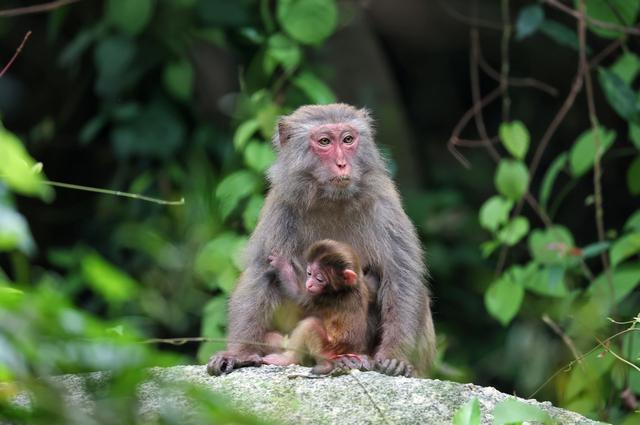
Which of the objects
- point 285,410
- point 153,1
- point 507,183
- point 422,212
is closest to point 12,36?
point 153,1

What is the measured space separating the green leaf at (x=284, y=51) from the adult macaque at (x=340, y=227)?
5.97 feet

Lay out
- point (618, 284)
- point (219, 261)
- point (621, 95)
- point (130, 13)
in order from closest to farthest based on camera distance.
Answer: point (618, 284)
point (219, 261)
point (621, 95)
point (130, 13)

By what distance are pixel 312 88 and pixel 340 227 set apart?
7.69ft

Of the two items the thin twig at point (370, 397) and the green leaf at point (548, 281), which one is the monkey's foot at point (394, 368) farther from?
the green leaf at point (548, 281)

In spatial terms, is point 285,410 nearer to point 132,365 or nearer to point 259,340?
point 259,340

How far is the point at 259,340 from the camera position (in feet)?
18.7

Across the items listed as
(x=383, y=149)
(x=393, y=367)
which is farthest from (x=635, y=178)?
(x=393, y=367)

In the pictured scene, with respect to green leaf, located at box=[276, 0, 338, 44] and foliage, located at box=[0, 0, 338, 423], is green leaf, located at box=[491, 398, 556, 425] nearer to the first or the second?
foliage, located at box=[0, 0, 338, 423]

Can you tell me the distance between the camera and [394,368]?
5316 mm

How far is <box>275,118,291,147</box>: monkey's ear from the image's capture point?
6184mm

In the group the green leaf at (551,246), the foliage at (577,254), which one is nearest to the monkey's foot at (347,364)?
the foliage at (577,254)

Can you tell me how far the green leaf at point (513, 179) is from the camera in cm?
753

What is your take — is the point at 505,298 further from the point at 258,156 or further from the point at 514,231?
the point at 258,156

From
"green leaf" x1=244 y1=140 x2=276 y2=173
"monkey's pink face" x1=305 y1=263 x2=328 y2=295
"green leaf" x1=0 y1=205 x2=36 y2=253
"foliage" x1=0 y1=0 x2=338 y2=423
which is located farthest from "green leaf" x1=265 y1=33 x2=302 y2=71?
"green leaf" x1=0 y1=205 x2=36 y2=253
